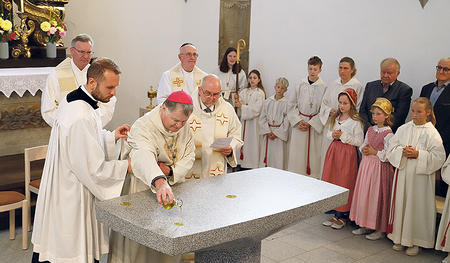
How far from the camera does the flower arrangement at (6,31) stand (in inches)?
256

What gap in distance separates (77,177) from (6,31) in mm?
4293

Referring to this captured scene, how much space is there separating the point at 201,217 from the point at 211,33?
22.9ft

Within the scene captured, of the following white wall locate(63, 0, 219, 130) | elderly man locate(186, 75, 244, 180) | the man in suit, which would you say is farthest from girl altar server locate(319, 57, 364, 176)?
white wall locate(63, 0, 219, 130)

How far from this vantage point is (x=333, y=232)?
5.63 m

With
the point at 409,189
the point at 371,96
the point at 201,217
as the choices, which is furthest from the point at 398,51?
the point at 201,217

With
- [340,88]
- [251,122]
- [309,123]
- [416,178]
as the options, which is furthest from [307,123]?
[416,178]

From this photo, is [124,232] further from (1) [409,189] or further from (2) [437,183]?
(2) [437,183]

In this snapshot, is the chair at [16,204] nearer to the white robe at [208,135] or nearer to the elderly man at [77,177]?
the elderly man at [77,177]

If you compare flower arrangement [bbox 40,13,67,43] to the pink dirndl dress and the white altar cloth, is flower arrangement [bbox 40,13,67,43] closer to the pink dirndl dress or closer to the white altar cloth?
the white altar cloth

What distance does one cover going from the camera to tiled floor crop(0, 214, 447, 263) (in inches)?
188

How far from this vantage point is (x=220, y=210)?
114 inches

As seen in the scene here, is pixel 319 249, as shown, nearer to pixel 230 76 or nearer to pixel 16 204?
pixel 16 204

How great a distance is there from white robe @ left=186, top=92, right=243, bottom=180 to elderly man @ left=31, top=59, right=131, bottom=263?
4.17 ft

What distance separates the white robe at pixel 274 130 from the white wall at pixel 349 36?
0.63 m
